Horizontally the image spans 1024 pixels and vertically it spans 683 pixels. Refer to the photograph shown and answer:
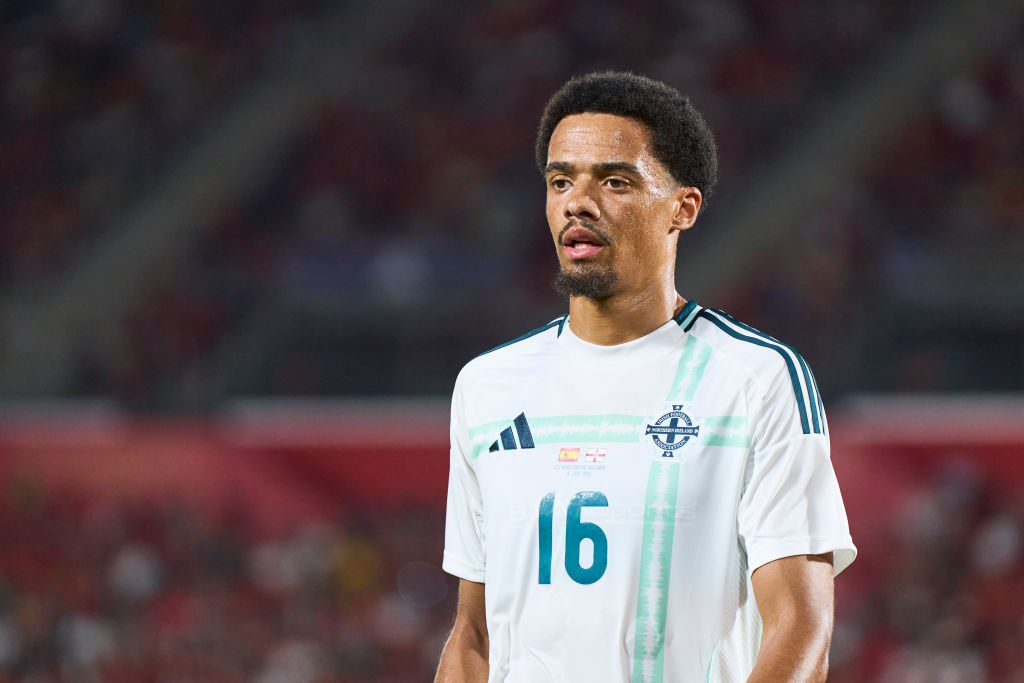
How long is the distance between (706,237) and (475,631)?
887cm

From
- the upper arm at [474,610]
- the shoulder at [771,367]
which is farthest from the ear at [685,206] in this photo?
the upper arm at [474,610]

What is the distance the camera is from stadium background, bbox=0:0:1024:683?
8.77 meters

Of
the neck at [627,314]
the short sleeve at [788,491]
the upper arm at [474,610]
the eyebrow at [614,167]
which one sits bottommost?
the upper arm at [474,610]

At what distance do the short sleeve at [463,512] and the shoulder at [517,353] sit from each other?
56mm

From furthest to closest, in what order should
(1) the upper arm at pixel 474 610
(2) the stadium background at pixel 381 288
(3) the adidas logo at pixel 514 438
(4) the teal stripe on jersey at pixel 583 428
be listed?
1. (2) the stadium background at pixel 381 288
2. (1) the upper arm at pixel 474 610
3. (3) the adidas logo at pixel 514 438
4. (4) the teal stripe on jersey at pixel 583 428

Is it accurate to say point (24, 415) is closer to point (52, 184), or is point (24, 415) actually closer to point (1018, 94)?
point (52, 184)

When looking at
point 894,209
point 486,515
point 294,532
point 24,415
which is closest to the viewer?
point 486,515

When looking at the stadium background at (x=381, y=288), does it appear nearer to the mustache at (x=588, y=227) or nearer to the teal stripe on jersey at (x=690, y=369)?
the teal stripe on jersey at (x=690, y=369)

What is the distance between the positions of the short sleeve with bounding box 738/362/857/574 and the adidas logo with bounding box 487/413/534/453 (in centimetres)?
45

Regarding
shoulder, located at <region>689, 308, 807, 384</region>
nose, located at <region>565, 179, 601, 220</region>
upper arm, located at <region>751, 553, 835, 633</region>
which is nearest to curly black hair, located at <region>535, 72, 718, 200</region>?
nose, located at <region>565, 179, 601, 220</region>

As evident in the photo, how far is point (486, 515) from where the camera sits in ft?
9.35

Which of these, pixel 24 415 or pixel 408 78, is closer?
pixel 24 415

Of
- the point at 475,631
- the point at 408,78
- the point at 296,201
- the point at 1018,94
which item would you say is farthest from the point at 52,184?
the point at 475,631

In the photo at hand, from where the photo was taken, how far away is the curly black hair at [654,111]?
9.04ft
